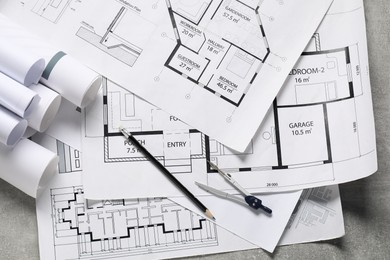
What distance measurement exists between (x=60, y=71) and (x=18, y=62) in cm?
5

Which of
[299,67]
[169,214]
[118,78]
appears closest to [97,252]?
[169,214]

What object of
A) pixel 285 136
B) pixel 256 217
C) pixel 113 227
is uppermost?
pixel 285 136

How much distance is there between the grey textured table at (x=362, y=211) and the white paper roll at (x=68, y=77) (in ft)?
0.49

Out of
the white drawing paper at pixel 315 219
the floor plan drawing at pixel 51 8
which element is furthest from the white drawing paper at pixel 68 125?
the white drawing paper at pixel 315 219

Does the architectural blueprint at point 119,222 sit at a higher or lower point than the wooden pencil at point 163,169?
lower

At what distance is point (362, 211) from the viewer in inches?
27.4

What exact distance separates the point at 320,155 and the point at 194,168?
0.16m

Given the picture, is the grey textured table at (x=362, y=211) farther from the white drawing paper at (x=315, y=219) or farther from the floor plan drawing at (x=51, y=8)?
the floor plan drawing at (x=51, y=8)

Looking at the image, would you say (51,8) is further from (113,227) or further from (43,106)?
(113,227)

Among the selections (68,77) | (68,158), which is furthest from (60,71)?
(68,158)

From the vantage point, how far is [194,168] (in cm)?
67

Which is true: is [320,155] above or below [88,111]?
above

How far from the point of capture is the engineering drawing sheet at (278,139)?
67 centimetres

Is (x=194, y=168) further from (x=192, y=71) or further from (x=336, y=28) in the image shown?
(x=336, y=28)
